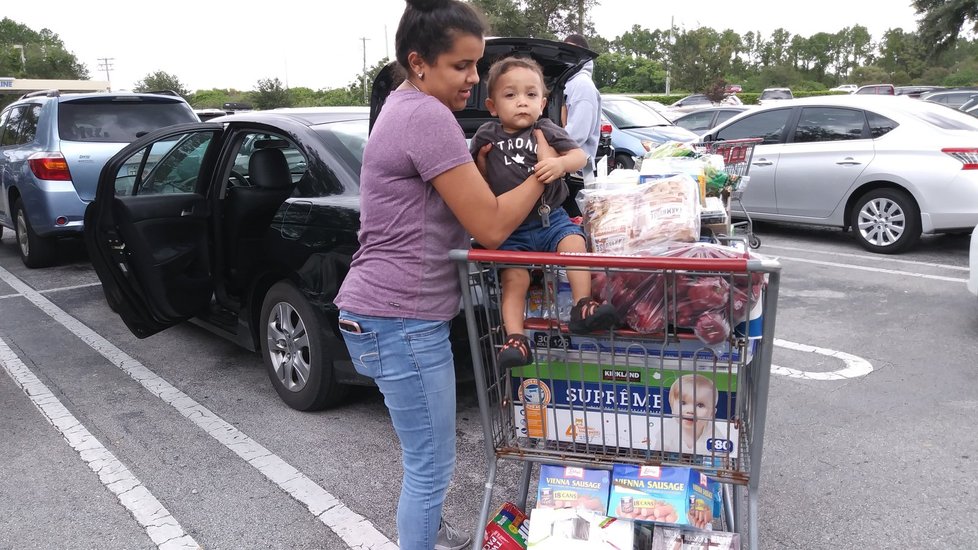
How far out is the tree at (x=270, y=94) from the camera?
38531 mm

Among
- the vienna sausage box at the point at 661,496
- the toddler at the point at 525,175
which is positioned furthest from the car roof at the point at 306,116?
the vienna sausage box at the point at 661,496

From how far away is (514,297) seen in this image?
218 cm

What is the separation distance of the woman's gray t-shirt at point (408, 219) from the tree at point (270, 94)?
38.6 meters

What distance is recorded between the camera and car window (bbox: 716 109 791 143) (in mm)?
8968

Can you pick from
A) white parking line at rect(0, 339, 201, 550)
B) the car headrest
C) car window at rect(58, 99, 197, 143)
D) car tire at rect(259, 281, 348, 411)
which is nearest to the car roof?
the car headrest

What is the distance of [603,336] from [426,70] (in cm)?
86

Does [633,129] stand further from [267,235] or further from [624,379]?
[624,379]

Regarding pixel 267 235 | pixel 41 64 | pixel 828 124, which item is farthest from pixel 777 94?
pixel 41 64

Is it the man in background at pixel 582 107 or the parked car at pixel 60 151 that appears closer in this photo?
the man in background at pixel 582 107

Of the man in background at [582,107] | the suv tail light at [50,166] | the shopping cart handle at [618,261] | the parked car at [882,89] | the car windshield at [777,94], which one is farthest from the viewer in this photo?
the car windshield at [777,94]

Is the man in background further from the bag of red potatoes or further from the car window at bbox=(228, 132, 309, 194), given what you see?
the bag of red potatoes

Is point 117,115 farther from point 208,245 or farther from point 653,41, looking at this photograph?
point 653,41

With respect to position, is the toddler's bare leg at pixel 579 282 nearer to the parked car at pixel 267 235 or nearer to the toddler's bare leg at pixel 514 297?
the toddler's bare leg at pixel 514 297

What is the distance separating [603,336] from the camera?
208 cm
